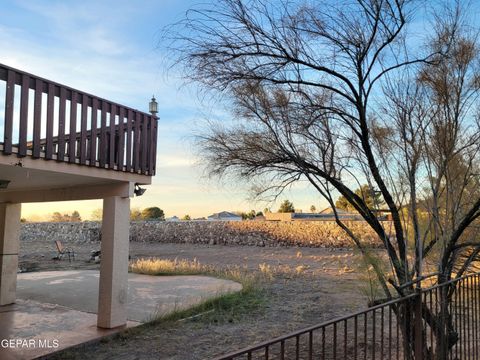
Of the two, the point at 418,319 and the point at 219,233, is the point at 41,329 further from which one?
the point at 219,233

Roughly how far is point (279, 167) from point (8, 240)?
6915 mm

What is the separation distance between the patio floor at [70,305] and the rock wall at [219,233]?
15.0 meters

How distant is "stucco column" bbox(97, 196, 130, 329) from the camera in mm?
7469

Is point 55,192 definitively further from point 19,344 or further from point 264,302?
point 264,302

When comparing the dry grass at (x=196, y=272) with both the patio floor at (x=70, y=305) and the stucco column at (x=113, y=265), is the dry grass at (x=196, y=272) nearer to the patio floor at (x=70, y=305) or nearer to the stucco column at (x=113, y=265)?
the patio floor at (x=70, y=305)

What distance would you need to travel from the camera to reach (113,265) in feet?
24.7

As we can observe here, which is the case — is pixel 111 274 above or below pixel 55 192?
below

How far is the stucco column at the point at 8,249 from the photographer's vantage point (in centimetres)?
920

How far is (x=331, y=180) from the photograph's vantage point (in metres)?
4.79

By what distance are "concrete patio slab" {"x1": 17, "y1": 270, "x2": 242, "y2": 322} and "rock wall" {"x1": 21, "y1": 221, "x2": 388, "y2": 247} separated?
14348mm

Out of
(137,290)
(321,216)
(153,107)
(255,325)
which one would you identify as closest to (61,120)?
(153,107)

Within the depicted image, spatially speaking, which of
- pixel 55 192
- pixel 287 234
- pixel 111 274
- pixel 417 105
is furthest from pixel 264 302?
pixel 287 234

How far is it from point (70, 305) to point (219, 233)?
75.5ft

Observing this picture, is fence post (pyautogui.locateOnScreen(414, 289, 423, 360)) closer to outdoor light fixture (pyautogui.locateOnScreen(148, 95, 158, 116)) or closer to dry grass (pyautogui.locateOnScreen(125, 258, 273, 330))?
dry grass (pyautogui.locateOnScreen(125, 258, 273, 330))
